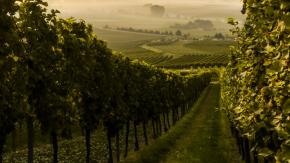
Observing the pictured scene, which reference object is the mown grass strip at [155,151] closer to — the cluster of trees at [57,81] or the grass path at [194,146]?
the grass path at [194,146]

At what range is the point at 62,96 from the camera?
2877 cm

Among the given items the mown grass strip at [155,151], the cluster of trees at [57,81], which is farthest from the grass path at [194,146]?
the cluster of trees at [57,81]

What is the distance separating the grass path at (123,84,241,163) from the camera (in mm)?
39053

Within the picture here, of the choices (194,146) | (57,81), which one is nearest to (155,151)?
(194,146)

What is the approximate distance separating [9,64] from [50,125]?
12117 millimetres

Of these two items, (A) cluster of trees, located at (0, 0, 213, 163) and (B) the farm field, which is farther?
(A) cluster of trees, located at (0, 0, 213, 163)

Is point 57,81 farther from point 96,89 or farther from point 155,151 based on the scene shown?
point 155,151

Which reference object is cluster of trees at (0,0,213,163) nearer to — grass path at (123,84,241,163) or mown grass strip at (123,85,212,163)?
mown grass strip at (123,85,212,163)

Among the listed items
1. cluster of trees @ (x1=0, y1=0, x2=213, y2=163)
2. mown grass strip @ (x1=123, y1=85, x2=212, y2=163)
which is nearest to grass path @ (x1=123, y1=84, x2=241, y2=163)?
mown grass strip @ (x1=123, y1=85, x2=212, y2=163)

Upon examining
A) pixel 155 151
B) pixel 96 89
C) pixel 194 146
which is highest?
pixel 96 89

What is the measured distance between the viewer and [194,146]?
151 ft

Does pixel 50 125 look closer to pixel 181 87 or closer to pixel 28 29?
pixel 28 29

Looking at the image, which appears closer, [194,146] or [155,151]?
[155,151]

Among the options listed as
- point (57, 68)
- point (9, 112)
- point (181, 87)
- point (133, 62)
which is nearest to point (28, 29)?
point (57, 68)
